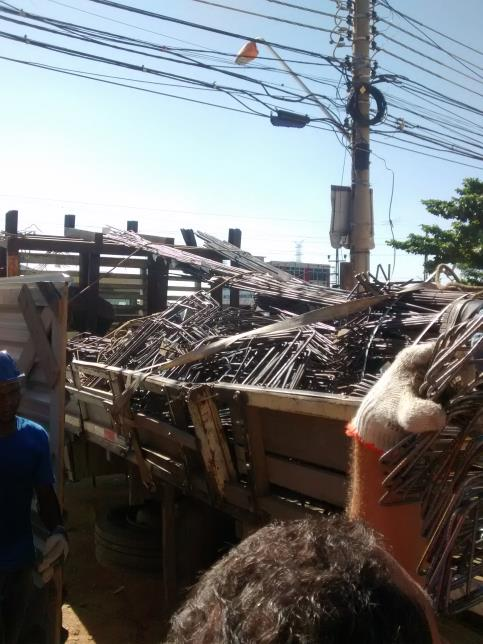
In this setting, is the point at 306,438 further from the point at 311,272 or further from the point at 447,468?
the point at 311,272

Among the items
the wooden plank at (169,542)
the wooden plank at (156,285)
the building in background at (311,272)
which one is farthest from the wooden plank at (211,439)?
the building in background at (311,272)

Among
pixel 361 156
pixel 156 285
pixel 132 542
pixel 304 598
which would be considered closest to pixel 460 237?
pixel 361 156

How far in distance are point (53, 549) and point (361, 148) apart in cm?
858

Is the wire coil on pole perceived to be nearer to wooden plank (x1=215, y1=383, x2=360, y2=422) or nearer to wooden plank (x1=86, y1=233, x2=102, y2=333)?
wooden plank (x1=86, y1=233, x2=102, y2=333)

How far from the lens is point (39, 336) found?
3.56m

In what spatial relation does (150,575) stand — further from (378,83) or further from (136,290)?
(378,83)

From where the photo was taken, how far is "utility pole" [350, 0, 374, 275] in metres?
10.2

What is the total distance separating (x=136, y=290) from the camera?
7.76m

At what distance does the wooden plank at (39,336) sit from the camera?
3.48 m

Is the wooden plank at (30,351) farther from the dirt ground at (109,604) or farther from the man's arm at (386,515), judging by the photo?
the man's arm at (386,515)

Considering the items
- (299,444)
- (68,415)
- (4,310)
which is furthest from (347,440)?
(68,415)

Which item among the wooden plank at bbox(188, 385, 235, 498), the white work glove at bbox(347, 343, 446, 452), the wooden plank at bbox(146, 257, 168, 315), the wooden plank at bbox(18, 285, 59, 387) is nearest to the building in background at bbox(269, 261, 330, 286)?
the wooden plank at bbox(146, 257, 168, 315)

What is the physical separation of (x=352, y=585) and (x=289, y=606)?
81 millimetres

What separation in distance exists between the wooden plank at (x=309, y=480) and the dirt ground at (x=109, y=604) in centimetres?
110
